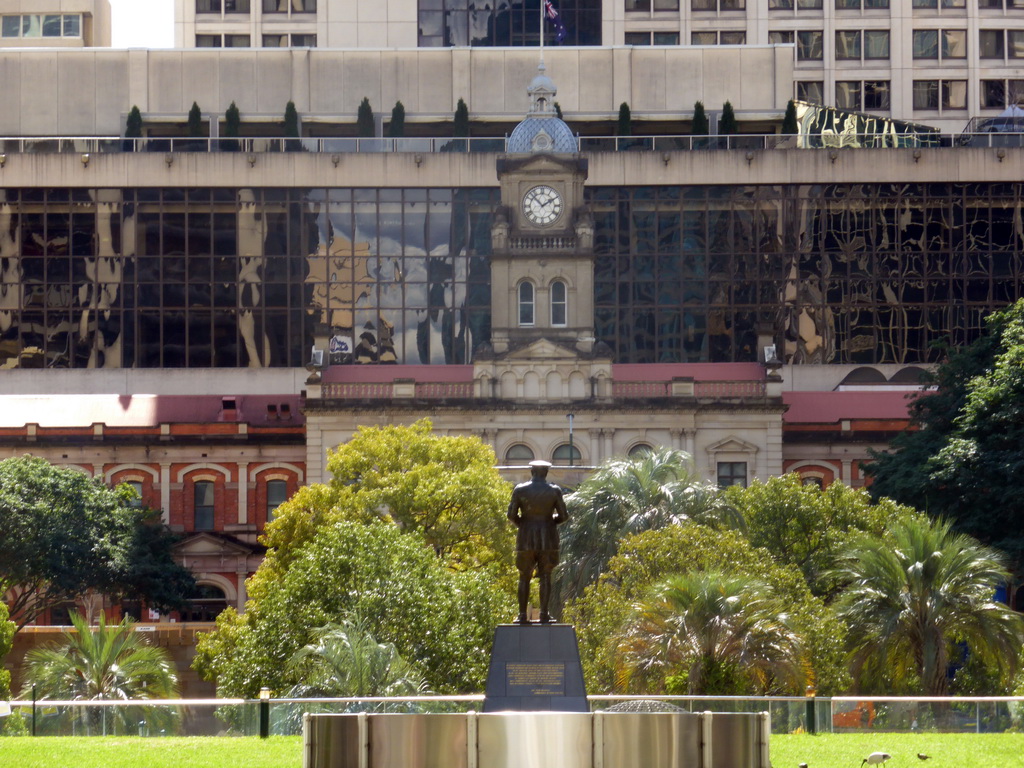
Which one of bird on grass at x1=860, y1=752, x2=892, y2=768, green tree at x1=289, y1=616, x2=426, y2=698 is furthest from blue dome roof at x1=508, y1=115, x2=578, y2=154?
bird on grass at x1=860, y1=752, x2=892, y2=768

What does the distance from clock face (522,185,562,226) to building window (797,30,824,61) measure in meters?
34.7

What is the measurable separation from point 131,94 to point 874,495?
2014 inches

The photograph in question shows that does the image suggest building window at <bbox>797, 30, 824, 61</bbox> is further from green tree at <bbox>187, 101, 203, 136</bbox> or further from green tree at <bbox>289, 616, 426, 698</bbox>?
green tree at <bbox>289, 616, 426, 698</bbox>

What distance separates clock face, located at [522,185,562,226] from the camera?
92062 mm

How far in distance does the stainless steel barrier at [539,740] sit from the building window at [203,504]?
213 ft

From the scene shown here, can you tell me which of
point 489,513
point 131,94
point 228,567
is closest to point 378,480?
point 489,513

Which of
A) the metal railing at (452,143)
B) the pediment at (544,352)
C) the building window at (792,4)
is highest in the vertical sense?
the building window at (792,4)

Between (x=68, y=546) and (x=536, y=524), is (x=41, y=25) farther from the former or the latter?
(x=536, y=524)

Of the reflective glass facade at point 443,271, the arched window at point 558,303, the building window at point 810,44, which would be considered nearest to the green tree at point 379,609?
the arched window at point 558,303

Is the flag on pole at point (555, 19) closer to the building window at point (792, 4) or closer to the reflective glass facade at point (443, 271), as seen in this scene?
the reflective glass facade at point (443, 271)

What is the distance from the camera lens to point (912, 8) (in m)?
122

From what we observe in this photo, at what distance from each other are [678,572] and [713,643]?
8506 mm

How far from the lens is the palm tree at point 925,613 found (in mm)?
49656

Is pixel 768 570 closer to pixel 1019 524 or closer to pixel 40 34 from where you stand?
pixel 1019 524
